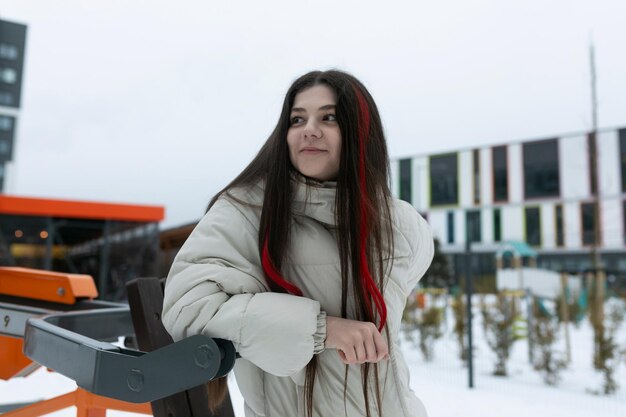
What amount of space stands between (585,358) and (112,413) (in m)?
5.18

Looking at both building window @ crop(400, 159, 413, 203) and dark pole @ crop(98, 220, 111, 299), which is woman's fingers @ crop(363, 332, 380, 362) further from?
building window @ crop(400, 159, 413, 203)

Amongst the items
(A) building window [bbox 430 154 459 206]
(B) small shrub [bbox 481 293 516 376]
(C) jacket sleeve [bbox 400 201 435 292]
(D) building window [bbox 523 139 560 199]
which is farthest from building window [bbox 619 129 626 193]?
(C) jacket sleeve [bbox 400 201 435 292]

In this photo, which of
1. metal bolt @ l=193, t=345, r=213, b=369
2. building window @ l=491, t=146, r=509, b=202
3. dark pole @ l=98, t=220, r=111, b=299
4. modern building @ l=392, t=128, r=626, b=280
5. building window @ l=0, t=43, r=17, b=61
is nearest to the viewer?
metal bolt @ l=193, t=345, r=213, b=369

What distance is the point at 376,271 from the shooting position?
32.7 inches

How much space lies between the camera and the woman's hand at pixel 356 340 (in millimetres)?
729

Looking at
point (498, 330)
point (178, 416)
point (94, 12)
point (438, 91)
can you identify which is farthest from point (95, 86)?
point (178, 416)

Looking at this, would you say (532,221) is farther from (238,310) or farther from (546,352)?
(238,310)

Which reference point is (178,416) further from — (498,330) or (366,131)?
(498,330)

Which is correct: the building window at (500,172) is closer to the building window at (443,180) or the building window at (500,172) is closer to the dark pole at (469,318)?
the building window at (443,180)

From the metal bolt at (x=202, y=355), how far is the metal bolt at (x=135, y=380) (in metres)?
0.08

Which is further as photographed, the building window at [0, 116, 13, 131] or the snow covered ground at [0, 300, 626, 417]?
the building window at [0, 116, 13, 131]

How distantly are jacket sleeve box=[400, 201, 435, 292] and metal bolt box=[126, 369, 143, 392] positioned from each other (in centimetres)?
44

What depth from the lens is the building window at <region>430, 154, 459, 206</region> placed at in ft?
66.6

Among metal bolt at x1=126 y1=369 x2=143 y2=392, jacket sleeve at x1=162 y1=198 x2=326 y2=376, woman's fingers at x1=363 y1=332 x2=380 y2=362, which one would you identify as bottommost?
metal bolt at x1=126 y1=369 x2=143 y2=392
